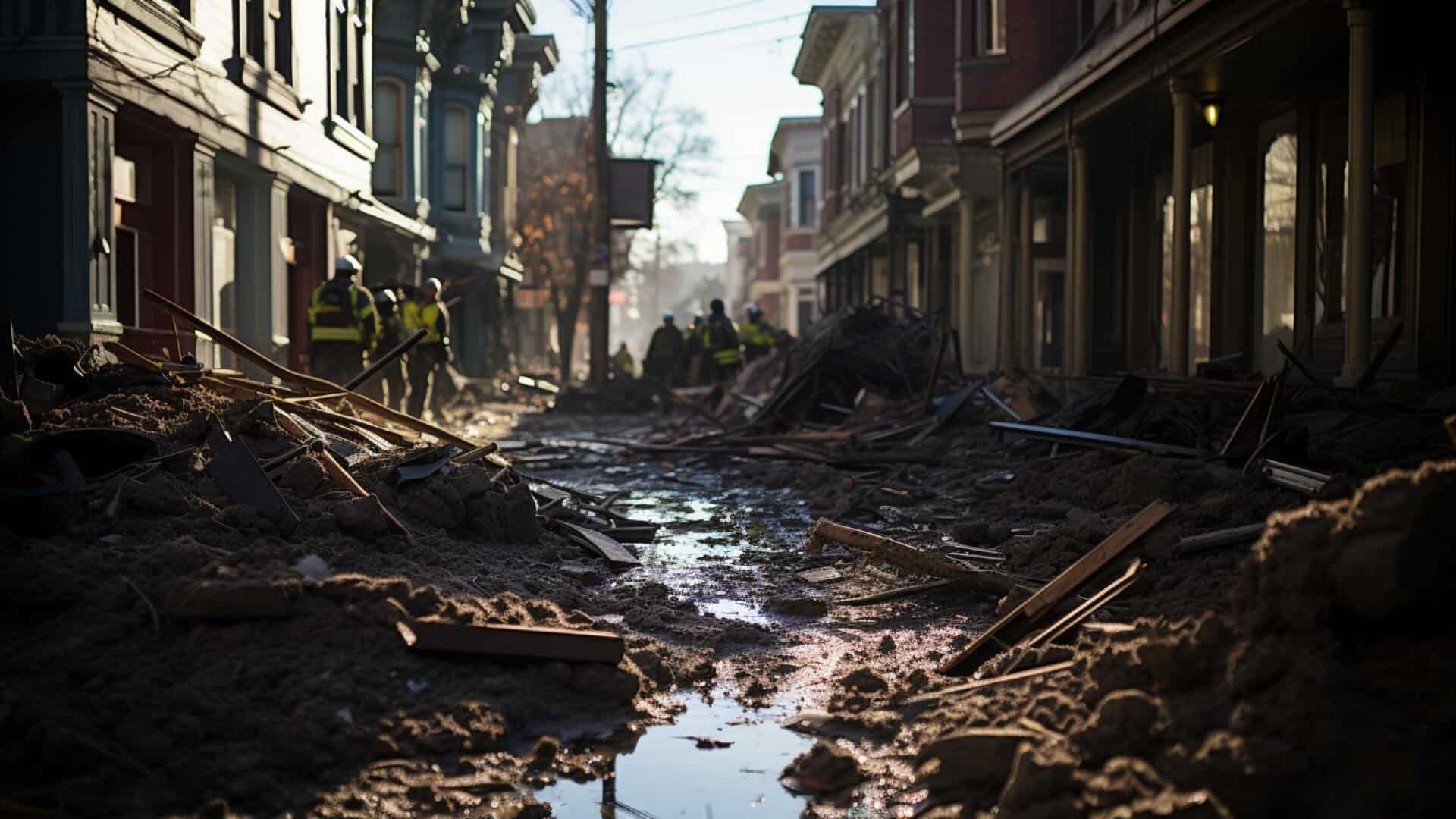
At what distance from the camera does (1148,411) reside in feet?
34.7

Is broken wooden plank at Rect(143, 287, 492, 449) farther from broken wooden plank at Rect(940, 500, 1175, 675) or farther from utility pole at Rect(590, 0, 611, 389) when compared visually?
utility pole at Rect(590, 0, 611, 389)

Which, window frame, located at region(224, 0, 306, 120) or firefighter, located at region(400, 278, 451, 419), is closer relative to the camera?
window frame, located at region(224, 0, 306, 120)

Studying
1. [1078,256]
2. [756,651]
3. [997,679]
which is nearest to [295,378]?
[756,651]

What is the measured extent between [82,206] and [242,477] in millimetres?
6858

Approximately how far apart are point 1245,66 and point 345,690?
32.3 feet

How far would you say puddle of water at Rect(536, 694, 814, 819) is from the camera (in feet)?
12.9

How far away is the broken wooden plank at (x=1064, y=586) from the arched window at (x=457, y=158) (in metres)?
30.3

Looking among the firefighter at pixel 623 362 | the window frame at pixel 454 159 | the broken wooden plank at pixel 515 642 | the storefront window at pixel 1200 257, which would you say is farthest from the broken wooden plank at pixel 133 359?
the firefighter at pixel 623 362

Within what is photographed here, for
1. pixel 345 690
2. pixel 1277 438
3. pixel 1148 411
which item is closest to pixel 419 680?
pixel 345 690

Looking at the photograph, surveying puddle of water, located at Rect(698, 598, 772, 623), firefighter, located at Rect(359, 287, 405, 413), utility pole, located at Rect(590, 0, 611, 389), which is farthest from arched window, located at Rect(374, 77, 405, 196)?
puddle of water, located at Rect(698, 598, 772, 623)

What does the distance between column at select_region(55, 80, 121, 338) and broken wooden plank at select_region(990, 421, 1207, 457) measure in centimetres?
806

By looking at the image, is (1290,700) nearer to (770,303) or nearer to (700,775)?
(700,775)

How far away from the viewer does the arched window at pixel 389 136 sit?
29.8 meters

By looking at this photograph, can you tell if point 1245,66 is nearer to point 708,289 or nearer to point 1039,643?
point 1039,643
